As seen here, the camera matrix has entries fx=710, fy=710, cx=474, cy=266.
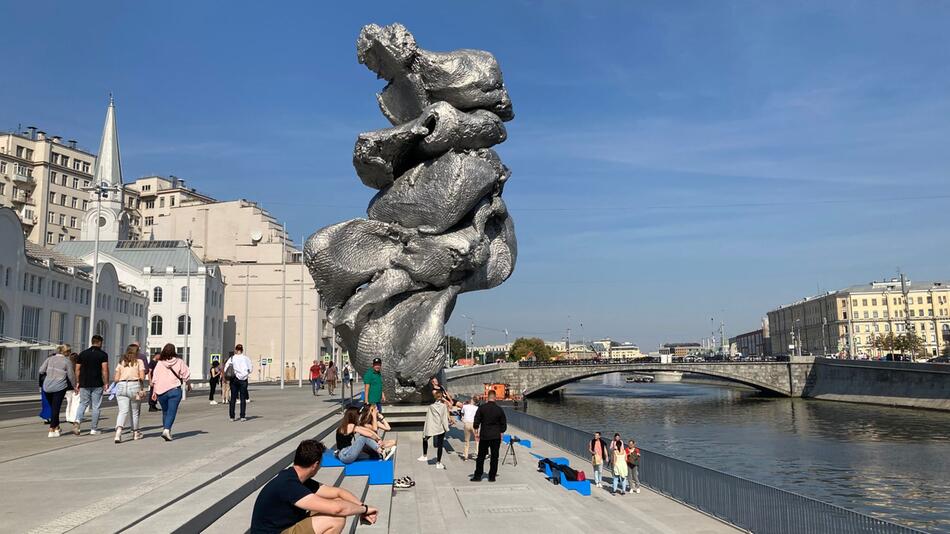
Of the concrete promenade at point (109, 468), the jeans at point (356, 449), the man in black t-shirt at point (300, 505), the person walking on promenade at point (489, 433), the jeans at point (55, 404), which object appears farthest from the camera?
the jeans at point (55, 404)

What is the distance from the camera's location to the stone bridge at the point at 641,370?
65619 millimetres

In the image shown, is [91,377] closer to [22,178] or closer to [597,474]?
[597,474]

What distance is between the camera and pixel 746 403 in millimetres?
62250

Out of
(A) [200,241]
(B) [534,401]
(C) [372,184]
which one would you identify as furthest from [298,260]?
(C) [372,184]

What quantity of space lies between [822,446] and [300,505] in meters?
31.3

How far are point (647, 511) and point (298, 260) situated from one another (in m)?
68.0

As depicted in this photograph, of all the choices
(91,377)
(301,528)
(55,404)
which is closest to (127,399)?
(91,377)

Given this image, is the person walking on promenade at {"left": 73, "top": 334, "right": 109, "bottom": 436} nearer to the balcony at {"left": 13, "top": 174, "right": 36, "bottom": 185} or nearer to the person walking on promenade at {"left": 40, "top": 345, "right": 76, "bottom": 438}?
the person walking on promenade at {"left": 40, "top": 345, "right": 76, "bottom": 438}

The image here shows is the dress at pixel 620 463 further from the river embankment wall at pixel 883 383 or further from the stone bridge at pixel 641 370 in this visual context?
the stone bridge at pixel 641 370

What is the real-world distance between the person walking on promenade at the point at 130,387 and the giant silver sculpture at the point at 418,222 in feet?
19.5

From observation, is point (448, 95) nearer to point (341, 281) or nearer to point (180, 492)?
point (341, 281)

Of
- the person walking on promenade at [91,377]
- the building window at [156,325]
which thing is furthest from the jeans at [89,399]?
the building window at [156,325]

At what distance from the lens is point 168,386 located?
1163 cm

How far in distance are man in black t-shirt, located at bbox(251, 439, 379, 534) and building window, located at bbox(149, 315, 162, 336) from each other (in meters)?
63.2
